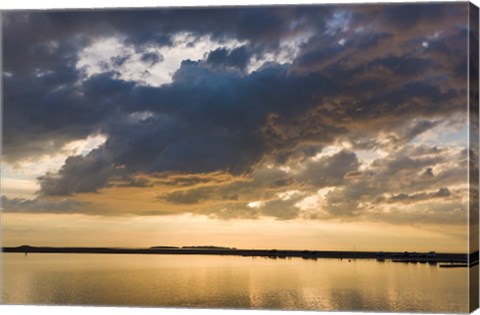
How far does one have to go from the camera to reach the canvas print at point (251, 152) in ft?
37.9

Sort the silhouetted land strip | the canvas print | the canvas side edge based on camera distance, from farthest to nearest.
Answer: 1. the silhouetted land strip
2. the canvas print
3. the canvas side edge

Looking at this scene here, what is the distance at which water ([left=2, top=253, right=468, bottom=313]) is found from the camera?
11602 millimetres

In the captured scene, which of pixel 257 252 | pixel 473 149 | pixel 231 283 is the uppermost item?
pixel 473 149

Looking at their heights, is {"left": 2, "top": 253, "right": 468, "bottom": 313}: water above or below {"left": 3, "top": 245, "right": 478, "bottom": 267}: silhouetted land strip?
below

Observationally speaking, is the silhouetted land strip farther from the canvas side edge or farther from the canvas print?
the canvas side edge

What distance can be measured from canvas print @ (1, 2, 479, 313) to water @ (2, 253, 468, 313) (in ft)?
0.11

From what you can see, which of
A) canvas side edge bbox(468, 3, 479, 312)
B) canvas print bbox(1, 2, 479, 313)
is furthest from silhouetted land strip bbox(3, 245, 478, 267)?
canvas side edge bbox(468, 3, 479, 312)

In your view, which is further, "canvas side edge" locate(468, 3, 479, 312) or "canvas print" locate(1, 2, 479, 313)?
"canvas print" locate(1, 2, 479, 313)

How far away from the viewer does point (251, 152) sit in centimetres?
1227

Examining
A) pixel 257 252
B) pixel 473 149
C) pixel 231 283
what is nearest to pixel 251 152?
pixel 257 252

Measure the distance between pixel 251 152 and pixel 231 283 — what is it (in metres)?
1.98

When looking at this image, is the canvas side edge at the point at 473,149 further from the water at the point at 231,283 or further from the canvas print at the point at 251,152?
the water at the point at 231,283

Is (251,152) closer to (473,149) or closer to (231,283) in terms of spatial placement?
(231,283)

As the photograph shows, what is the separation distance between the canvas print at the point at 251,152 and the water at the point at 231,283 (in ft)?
0.11
